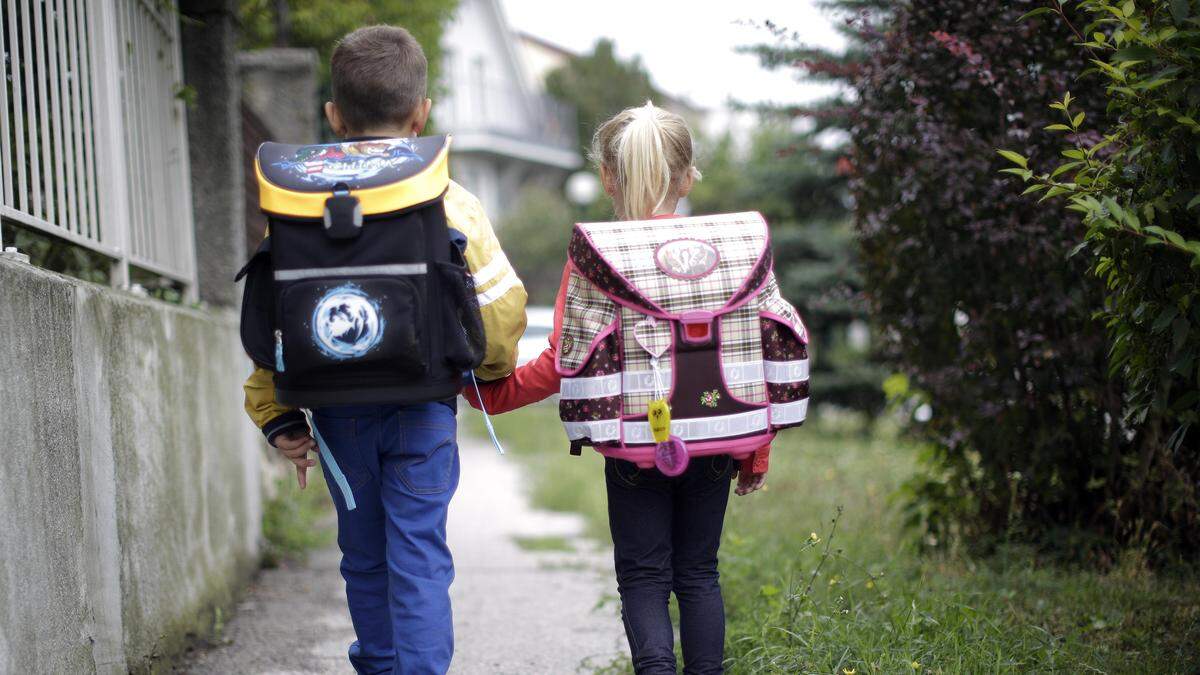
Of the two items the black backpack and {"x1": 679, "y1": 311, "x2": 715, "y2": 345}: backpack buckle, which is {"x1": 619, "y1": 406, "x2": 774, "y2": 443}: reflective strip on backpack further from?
the black backpack

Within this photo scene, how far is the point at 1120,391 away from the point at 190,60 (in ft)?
14.2

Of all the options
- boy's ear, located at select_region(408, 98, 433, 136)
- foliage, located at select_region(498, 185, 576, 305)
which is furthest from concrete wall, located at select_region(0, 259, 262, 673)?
foliage, located at select_region(498, 185, 576, 305)

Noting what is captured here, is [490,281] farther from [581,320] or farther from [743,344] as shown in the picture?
[743,344]

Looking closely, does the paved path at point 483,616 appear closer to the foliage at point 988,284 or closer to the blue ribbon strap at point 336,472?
the blue ribbon strap at point 336,472

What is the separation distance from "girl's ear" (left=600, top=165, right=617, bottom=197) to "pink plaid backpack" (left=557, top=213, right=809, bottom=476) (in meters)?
0.24

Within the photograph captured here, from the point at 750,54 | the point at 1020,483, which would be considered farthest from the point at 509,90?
the point at 1020,483

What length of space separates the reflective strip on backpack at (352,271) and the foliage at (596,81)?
3454cm

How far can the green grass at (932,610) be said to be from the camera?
3.13 meters

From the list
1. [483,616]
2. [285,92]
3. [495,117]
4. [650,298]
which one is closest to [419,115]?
[650,298]

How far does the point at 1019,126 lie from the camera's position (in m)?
4.11

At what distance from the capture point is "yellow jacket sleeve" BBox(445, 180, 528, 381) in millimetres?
2738

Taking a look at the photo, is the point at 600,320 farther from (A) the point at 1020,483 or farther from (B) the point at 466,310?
(A) the point at 1020,483

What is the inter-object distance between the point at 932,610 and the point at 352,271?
2.11m

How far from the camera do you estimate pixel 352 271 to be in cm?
256
